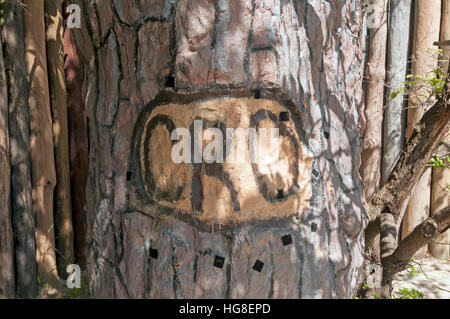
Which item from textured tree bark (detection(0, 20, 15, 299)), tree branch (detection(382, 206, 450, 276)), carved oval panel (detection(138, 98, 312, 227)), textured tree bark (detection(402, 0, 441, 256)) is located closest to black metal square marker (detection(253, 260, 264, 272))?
carved oval panel (detection(138, 98, 312, 227))

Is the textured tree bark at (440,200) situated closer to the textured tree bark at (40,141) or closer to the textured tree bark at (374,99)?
the textured tree bark at (374,99)

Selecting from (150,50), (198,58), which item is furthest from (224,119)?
(150,50)

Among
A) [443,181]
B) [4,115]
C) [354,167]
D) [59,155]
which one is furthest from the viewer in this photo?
[443,181]

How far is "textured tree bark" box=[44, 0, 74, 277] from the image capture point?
268 cm

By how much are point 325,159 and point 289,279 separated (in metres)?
0.37

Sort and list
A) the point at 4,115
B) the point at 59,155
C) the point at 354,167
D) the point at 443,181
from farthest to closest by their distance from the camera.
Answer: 1. the point at 443,181
2. the point at 59,155
3. the point at 4,115
4. the point at 354,167

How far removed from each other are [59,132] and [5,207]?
0.54 meters

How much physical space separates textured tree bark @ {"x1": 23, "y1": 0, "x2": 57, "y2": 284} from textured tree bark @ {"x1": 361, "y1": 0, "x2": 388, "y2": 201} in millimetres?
1943

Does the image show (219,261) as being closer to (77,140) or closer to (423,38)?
(77,140)

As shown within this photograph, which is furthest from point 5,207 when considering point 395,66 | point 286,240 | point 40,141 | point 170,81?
point 395,66

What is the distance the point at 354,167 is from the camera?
4.89ft

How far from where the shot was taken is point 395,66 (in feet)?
9.98

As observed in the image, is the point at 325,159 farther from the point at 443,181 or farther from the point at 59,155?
the point at 443,181

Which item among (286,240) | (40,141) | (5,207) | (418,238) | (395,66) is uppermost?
(395,66)
